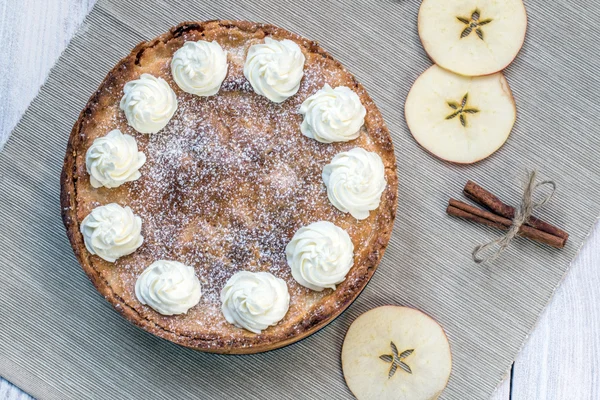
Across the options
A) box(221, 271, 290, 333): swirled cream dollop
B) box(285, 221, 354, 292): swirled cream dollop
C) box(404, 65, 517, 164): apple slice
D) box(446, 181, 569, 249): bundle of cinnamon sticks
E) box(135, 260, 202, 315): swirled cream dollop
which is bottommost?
box(135, 260, 202, 315): swirled cream dollop

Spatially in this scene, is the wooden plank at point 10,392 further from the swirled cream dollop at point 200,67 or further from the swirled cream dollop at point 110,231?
the swirled cream dollop at point 200,67

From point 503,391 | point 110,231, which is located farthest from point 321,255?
point 503,391

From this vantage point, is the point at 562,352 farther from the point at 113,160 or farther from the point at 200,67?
the point at 113,160

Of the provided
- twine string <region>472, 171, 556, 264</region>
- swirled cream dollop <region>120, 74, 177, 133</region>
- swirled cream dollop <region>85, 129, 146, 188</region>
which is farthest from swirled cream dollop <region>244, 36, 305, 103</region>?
twine string <region>472, 171, 556, 264</region>

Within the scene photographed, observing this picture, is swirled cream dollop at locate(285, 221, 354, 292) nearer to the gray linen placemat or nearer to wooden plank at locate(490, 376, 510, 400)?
the gray linen placemat

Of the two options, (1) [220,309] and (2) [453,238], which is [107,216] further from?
(2) [453,238]

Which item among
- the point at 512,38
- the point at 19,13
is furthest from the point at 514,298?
the point at 19,13
